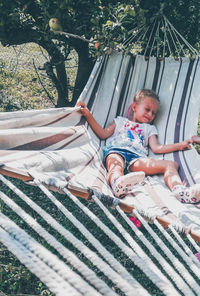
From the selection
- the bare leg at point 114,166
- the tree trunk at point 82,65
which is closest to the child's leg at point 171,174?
the bare leg at point 114,166

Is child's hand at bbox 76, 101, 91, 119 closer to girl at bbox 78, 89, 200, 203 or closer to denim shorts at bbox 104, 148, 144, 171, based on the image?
girl at bbox 78, 89, 200, 203

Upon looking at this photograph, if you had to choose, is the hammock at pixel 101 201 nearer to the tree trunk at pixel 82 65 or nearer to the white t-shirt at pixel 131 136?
the white t-shirt at pixel 131 136

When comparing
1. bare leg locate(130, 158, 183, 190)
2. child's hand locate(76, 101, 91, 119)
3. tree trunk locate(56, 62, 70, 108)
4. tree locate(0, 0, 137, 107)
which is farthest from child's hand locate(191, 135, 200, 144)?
tree trunk locate(56, 62, 70, 108)

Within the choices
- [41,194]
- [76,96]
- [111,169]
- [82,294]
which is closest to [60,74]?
[76,96]

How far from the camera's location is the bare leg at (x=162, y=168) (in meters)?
2.21

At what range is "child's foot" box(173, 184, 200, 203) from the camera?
1.99 m

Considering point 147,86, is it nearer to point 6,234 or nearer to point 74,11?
point 74,11

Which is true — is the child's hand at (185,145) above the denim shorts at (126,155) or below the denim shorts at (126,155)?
above

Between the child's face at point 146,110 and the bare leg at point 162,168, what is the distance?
→ 1.67ft

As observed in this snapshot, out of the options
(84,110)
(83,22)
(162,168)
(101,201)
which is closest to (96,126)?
(84,110)

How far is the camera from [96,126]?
2660 mm

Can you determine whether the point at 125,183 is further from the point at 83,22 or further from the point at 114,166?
the point at 83,22

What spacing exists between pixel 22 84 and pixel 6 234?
146 inches

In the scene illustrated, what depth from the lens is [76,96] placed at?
3576mm
